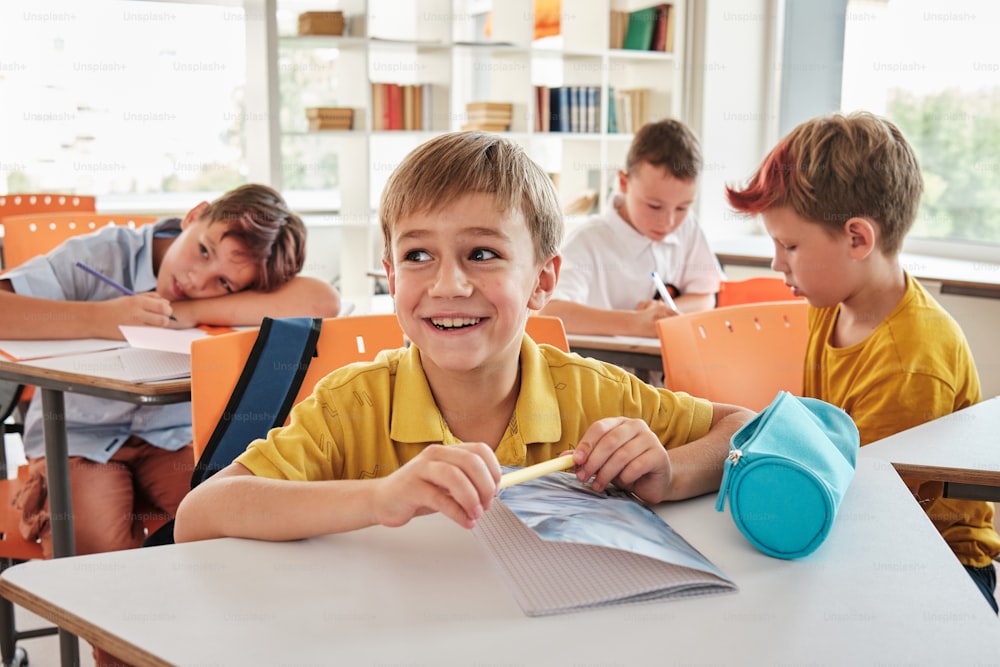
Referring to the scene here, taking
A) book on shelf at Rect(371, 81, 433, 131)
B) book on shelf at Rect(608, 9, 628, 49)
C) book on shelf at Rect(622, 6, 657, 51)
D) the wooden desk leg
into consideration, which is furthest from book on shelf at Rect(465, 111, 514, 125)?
the wooden desk leg

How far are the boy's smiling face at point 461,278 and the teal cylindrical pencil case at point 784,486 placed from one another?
1.13 ft

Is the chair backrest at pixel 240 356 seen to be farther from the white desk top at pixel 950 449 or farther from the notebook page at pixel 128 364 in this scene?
the white desk top at pixel 950 449

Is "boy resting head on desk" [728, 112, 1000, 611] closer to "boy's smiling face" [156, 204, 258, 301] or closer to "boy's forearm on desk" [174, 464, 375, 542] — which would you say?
"boy's forearm on desk" [174, 464, 375, 542]

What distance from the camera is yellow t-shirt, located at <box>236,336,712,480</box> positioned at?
1170 millimetres

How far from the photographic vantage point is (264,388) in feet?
5.13

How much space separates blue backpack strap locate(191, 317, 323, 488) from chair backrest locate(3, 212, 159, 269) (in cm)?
197

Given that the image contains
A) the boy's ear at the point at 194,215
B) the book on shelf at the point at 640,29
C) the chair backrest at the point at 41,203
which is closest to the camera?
the boy's ear at the point at 194,215

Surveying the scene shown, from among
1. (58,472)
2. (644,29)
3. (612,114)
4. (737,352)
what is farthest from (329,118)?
(737,352)

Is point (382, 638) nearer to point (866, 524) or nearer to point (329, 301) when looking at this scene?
point (866, 524)

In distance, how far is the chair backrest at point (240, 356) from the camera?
58.4 inches

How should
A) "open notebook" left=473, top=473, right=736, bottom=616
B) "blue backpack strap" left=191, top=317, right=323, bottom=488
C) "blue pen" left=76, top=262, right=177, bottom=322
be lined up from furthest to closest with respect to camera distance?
1. "blue pen" left=76, top=262, right=177, bottom=322
2. "blue backpack strap" left=191, top=317, right=323, bottom=488
3. "open notebook" left=473, top=473, right=736, bottom=616

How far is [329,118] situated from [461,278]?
3.84 m

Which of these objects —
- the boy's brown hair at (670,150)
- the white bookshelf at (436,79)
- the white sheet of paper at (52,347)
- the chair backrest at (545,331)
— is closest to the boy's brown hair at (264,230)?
the white sheet of paper at (52,347)

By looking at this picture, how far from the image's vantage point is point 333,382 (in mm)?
1236
